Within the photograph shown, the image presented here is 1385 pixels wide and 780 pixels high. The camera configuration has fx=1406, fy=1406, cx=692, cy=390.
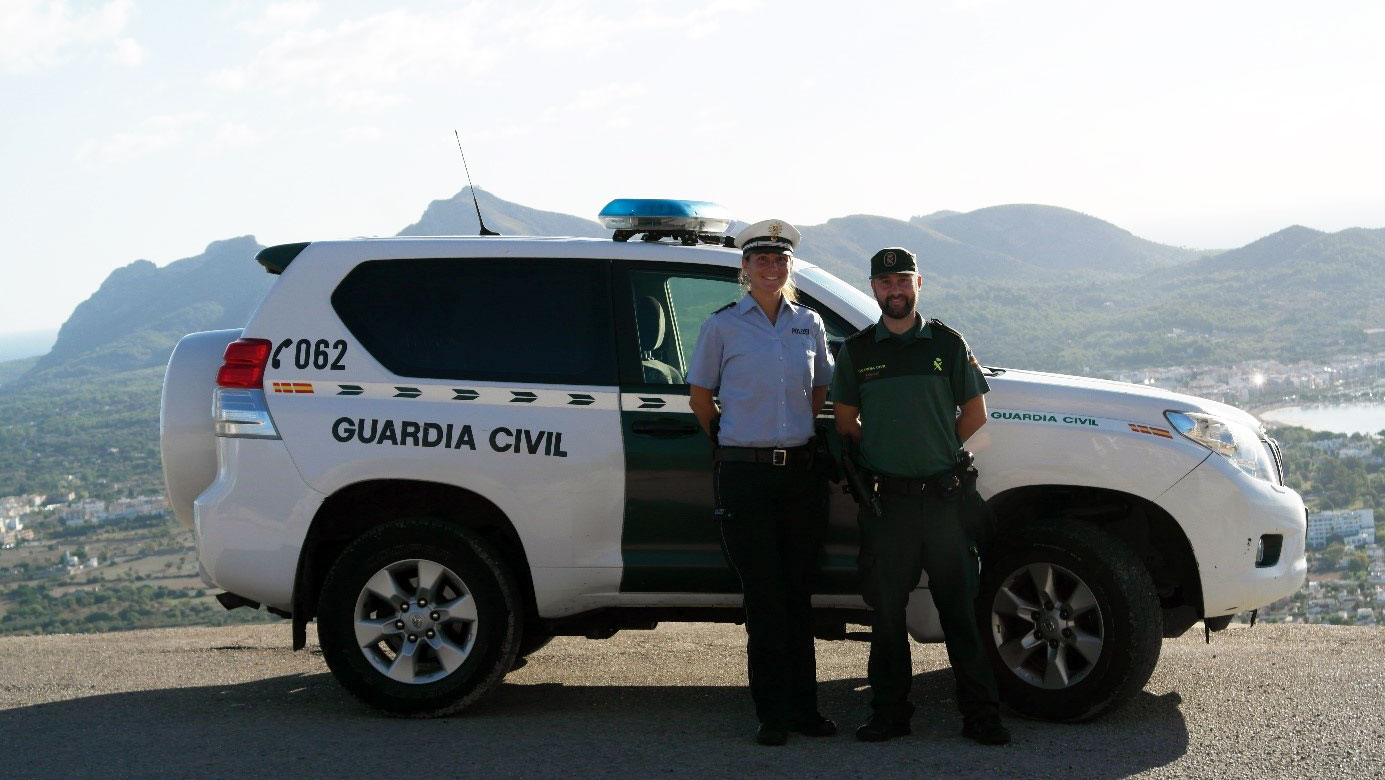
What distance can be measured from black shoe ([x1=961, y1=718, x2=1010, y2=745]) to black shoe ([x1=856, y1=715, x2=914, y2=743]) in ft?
0.82

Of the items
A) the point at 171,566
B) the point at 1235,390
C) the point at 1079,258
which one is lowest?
the point at 171,566

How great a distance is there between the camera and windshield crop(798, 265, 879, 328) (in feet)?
18.7

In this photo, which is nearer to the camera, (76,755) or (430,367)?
(76,755)

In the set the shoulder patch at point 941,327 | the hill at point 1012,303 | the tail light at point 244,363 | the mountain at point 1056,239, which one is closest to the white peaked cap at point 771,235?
the shoulder patch at point 941,327

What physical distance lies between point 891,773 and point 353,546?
2.35 meters

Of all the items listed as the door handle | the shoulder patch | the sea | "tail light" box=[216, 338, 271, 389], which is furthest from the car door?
the sea

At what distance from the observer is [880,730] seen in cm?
531

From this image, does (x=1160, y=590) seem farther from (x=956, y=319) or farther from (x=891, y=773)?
(x=956, y=319)

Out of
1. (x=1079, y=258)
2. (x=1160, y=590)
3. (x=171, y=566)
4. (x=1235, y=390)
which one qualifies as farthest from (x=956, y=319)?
(x=1079, y=258)

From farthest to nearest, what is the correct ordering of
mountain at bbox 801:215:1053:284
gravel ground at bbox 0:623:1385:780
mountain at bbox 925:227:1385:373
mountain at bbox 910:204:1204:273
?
mountain at bbox 910:204:1204:273 → mountain at bbox 801:215:1053:284 → mountain at bbox 925:227:1385:373 → gravel ground at bbox 0:623:1385:780

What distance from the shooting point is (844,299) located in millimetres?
5785

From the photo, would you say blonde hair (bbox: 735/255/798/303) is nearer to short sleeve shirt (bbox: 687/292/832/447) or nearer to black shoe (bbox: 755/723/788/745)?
short sleeve shirt (bbox: 687/292/832/447)

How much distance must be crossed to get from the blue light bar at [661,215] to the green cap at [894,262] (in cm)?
100

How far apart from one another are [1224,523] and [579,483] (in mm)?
2539
